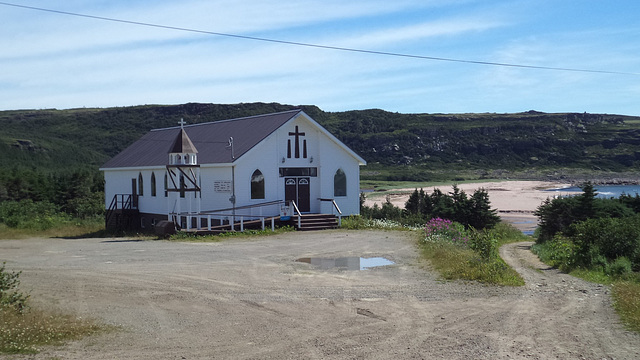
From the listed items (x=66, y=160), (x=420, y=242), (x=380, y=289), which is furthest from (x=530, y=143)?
(x=380, y=289)

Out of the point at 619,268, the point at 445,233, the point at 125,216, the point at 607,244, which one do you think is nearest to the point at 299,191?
the point at 445,233

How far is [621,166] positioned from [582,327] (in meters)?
124

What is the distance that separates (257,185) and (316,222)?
128 inches

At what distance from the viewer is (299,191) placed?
31.5 meters

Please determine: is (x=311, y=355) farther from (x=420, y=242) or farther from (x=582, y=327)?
(x=420, y=242)

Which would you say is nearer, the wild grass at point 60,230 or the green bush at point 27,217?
the wild grass at point 60,230

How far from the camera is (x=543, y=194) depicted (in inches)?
3410

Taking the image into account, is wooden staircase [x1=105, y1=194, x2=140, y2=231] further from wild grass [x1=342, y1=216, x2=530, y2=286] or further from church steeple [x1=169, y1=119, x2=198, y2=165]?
wild grass [x1=342, y1=216, x2=530, y2=286]

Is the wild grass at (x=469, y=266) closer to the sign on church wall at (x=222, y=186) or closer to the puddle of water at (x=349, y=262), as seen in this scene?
the puddle of water at (x=349, y=262)

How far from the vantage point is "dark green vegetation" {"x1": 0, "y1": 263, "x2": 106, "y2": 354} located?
8.77 m

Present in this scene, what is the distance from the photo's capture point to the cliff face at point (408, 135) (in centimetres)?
12144

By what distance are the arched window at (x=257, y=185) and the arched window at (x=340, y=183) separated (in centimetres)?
412

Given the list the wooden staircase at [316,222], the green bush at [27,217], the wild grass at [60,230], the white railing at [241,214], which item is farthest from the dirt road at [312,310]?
the green bush at [27,217]

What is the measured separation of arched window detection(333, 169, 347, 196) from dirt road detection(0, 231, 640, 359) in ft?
45.6
